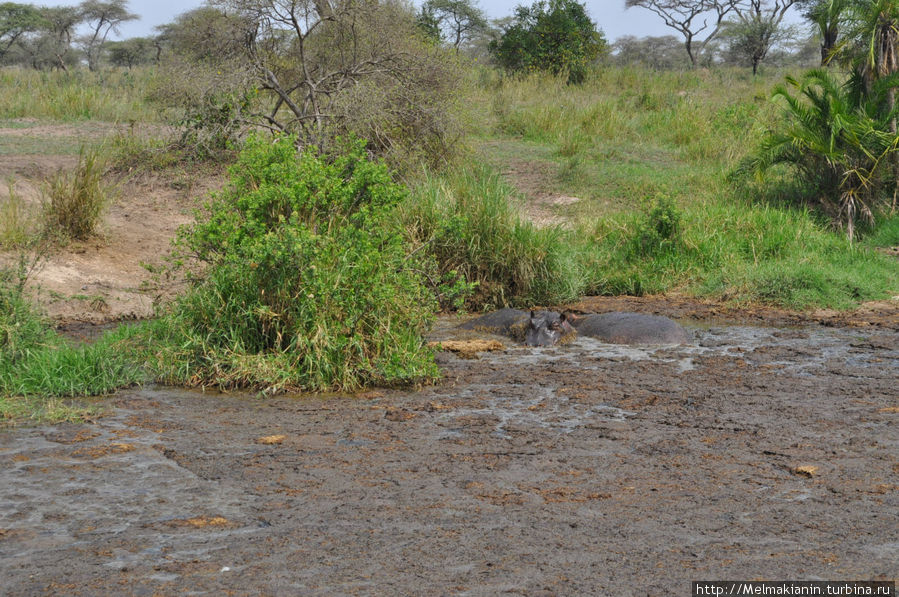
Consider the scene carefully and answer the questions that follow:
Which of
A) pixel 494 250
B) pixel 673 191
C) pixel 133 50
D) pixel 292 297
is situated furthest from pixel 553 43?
pixel 133 50

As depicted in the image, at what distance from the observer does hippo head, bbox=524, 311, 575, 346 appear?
8008mm

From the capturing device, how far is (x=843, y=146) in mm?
11867

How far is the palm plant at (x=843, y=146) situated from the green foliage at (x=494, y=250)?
159 inches

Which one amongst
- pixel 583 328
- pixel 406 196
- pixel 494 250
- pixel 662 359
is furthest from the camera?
pixel 494 250

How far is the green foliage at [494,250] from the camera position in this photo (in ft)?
31.2

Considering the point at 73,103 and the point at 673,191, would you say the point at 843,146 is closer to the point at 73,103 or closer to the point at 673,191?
the point at 673,191

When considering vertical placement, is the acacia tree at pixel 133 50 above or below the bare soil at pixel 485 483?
above

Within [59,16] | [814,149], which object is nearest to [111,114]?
[814,149]

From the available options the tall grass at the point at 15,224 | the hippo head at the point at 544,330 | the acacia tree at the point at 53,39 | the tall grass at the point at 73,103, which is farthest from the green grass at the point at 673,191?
the acacia tree at the point at 53,39

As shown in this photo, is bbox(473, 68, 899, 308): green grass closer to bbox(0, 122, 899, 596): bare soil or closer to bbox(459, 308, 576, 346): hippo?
bbox(459, 308, 576, 346): hippo

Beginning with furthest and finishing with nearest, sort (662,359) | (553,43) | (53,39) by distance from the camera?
(53,39) < (553,43) < (662,359)

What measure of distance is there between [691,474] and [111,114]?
1296 centimetres

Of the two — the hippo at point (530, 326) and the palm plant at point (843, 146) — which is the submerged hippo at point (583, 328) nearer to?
the hippo at point (530, 326)

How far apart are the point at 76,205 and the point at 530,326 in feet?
15.9
